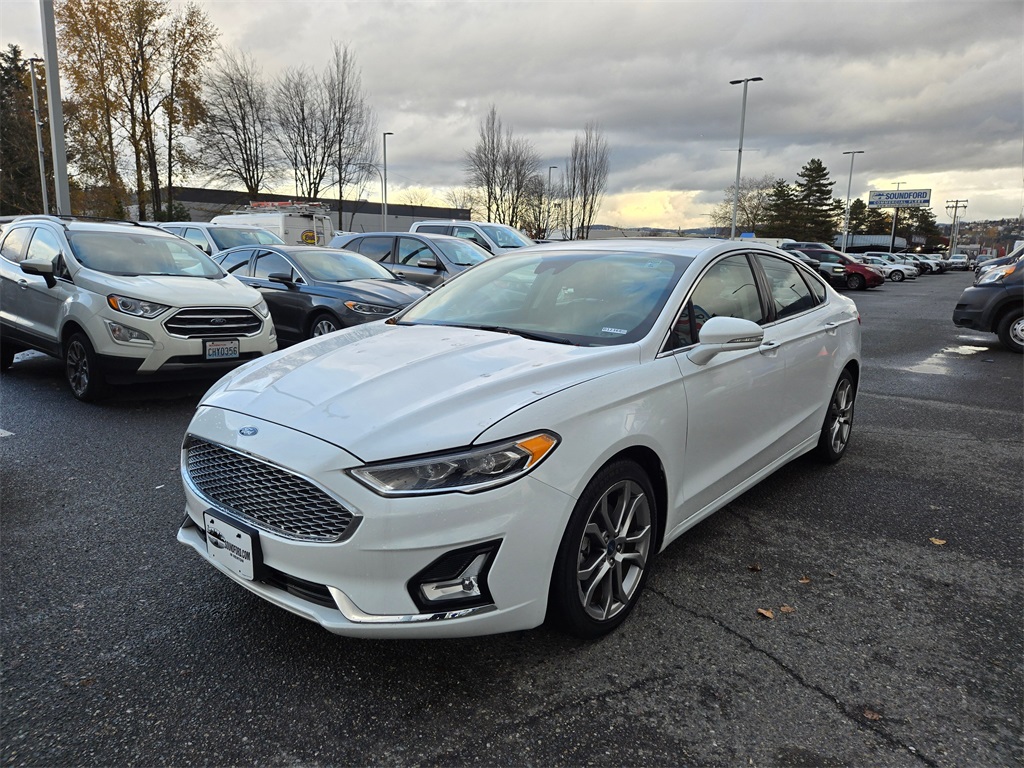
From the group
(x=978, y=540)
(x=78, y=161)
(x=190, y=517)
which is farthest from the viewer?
(x=78, y=161)

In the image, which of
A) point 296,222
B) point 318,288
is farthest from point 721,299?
point 296,222

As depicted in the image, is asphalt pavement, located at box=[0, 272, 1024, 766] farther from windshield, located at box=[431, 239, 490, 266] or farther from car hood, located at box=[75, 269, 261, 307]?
windshield, located at box=[431, 239, 490, 266]

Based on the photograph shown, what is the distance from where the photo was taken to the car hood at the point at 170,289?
6.29 m

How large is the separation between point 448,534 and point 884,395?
6.91 metres

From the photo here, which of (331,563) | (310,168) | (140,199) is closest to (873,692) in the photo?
(331,563)

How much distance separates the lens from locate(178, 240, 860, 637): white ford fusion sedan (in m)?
2.23

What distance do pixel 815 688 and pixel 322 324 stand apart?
752 centimetres

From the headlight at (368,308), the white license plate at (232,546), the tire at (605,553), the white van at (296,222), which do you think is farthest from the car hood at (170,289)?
the white van at (296,222)

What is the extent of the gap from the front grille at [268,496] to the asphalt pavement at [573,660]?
575mm

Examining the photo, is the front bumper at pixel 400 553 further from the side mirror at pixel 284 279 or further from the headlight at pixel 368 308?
the side mirror at pixel 284 279

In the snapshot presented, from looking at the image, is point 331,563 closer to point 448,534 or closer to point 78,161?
point 448,534

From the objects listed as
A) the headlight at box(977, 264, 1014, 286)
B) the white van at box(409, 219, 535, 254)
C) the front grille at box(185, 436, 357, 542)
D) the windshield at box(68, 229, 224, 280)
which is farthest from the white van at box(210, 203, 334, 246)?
the front grille at box(185, 436, 357, 542)

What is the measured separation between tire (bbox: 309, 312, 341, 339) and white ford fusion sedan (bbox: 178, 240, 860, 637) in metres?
5.18

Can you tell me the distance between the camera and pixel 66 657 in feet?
8.40
